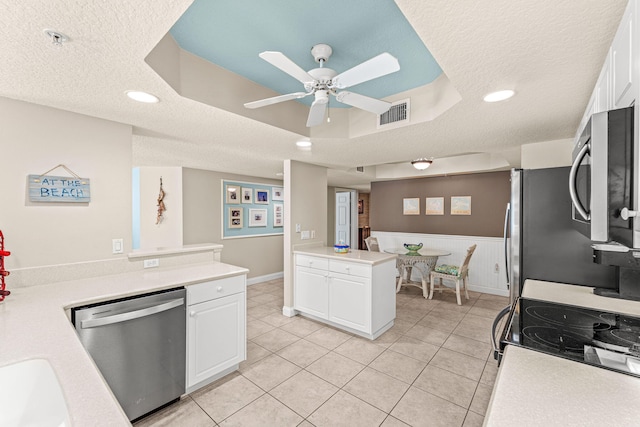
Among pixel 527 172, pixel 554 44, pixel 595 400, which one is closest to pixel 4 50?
pixel 554 44

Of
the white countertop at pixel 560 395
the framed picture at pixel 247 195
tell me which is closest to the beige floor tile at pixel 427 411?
the white countertop at pixel 560 395

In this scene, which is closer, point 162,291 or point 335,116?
point 162,291

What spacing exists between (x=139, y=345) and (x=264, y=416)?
999mm

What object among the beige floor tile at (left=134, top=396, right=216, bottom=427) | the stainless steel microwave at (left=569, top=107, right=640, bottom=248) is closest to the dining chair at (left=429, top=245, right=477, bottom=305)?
the stainless steel microwave at (left=569, top=107, right=640, bottom=248)

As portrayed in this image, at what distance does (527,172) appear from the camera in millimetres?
2148

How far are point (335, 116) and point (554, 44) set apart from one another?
1795mm

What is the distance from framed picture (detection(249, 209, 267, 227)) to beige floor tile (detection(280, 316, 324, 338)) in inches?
91.4

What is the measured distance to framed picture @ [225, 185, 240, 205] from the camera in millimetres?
4996

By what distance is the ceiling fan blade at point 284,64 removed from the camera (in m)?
1.28

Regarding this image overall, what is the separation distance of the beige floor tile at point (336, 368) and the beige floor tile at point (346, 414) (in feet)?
0.68

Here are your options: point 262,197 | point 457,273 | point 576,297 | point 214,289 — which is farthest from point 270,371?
point 262,197

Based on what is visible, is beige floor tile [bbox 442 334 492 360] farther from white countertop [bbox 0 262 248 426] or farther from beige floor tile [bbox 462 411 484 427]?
white countertop [bbox 0 262 248 426]

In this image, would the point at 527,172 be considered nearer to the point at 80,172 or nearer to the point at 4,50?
the point at 4,50

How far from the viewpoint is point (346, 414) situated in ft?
6.39
